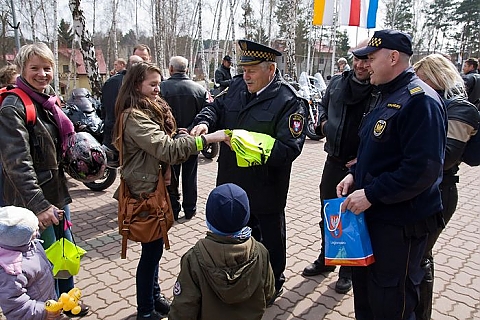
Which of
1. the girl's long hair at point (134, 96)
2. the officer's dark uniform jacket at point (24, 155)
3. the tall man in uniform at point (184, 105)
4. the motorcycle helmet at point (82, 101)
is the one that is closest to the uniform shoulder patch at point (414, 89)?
the girl's long hair at point (134, 96)

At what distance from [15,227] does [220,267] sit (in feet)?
3.34

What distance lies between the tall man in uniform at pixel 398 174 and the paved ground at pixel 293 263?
102cm

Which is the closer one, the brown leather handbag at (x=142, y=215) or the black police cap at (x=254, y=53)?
the brown leather handbag at (x=142, y=215)

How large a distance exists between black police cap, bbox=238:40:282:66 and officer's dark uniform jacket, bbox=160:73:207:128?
232cm

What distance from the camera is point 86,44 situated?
27.7ft

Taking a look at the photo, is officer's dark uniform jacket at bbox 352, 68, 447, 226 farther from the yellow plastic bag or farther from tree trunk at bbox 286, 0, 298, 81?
tree trunk at bbox 286, 0, 298, 81

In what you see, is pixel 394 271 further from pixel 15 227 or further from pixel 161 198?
pixel 15 227

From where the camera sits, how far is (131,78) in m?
2.43

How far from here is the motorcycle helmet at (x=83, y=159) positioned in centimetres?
259

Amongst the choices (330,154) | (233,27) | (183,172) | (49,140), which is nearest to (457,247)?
(330,154)

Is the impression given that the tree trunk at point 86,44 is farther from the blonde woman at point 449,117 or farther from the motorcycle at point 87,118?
the blonde woman at point 449,117

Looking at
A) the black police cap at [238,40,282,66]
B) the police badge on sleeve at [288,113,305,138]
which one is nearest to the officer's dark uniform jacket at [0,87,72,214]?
the black police cap at [238,40,282,66]

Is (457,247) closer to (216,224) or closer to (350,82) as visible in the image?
(350,82)

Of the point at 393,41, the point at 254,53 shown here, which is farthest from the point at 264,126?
the point at 393,41
